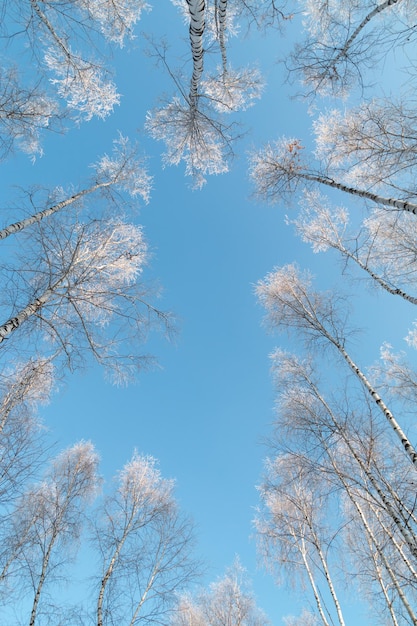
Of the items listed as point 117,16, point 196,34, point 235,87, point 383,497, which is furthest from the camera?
point 235,87

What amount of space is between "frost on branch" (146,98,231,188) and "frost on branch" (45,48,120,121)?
1255 mm

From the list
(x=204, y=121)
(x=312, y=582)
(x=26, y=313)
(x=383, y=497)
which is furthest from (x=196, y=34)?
(x=312, y=582)

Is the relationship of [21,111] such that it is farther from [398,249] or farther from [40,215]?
[398,249]

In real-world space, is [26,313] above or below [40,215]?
below

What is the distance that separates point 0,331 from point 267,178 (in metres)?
7.50

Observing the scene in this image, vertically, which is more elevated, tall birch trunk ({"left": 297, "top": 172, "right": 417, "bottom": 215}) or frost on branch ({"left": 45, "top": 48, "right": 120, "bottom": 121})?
frost on branch ({"left": 45, "top": 48, "right": 120, "bottom": 121})

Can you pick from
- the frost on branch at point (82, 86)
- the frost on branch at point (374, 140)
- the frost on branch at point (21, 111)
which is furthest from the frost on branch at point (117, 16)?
the frost on branch at point (374, 140)

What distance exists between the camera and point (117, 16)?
279 inches

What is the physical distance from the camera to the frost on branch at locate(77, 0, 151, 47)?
23.1 ft

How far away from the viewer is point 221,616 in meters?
11.5

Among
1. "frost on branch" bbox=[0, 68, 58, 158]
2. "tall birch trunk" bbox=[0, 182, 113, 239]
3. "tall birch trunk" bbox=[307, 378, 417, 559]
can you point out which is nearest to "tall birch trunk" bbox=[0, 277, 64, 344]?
"tall birch trunk" bbox=[0, 182, 113, 239]

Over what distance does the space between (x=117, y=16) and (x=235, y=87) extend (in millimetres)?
3364

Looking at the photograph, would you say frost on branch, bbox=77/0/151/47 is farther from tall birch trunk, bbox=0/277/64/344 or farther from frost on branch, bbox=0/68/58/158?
tall birch trunk, bbox=0/277/64/344

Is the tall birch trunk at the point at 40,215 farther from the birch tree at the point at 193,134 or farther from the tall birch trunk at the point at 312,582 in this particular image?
the tall birch trunk at the point at 312,582
